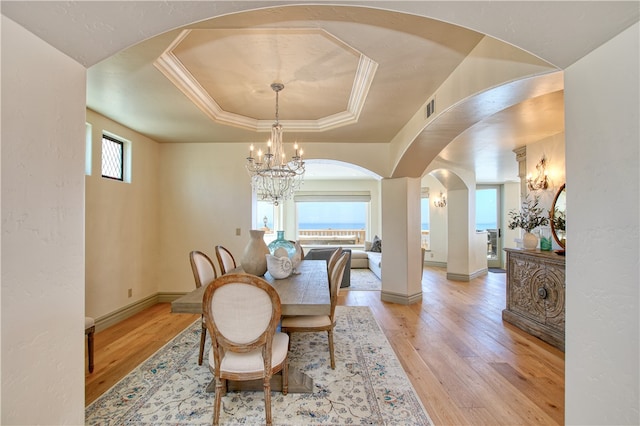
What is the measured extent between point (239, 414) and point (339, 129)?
10.6 feet

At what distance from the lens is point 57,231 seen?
3.41 ft

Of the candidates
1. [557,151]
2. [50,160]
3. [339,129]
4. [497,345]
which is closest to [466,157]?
[557,151]

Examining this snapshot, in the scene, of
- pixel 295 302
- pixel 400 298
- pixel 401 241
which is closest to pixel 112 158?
pixel 295 302

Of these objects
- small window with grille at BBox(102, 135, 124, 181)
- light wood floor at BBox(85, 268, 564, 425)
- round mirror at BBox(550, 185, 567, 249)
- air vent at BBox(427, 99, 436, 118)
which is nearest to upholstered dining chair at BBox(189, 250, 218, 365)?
light wood floor at BBox(85, 268, 564, 425)

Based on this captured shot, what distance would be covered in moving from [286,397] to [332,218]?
812cm

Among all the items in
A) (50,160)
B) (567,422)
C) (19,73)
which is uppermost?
(19,73)

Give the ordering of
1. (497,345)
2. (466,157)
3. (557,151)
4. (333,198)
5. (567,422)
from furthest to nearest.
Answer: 1. (333,198)
2. (466,157)
3. (557,151)
4. (497,345)
5. (567,422)

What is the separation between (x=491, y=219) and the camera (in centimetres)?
775

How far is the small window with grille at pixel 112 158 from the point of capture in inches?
136

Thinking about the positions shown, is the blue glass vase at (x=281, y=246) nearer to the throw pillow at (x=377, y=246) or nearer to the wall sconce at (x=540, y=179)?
the wall sconce at (x=540, y=179)

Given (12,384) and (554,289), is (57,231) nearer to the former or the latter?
(12,384)

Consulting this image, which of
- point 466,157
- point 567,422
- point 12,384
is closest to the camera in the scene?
point 12,384

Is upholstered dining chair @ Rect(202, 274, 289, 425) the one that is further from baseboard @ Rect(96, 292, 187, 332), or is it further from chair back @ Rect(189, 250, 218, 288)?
baseboard @ Rect(96, 292, 187, 332)

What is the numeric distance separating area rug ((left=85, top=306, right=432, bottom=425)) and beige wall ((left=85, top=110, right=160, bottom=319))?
1353mm
